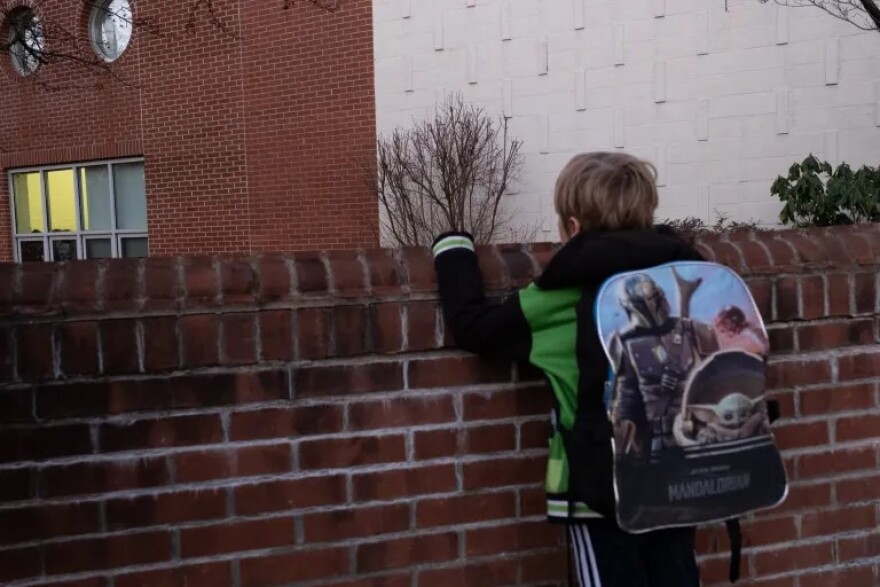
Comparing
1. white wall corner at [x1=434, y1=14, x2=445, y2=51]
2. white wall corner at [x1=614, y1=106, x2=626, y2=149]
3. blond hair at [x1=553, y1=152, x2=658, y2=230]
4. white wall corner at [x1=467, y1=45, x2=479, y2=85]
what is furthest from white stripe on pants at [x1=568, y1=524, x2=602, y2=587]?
white wall corner at [x1=434, y1=14, x2=445, y2=51]

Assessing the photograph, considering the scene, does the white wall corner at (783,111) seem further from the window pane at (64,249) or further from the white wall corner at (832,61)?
the window pane at (64,249)

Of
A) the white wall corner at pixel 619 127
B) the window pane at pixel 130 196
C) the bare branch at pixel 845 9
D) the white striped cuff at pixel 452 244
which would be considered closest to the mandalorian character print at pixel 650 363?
the white striped cuff at pixel 452 244

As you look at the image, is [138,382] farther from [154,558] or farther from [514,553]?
[514,553]

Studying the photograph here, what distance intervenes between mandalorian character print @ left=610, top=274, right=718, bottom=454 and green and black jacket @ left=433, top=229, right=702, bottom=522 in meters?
0.06

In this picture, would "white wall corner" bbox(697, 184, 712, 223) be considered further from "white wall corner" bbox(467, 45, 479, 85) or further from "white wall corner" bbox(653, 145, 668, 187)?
"white wall corner" bbox(467, 45, 479, 85)

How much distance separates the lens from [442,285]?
101 inches

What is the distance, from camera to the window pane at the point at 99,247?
1634 cm

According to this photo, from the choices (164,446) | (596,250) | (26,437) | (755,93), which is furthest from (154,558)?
(755,93)

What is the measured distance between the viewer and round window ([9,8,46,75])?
287 inches

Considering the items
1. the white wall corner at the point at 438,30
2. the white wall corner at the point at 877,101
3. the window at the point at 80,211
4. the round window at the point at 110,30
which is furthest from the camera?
the window at the point at 80,211

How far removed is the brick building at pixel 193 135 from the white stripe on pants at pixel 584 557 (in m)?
11.4

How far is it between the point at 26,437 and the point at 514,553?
1.34 meters

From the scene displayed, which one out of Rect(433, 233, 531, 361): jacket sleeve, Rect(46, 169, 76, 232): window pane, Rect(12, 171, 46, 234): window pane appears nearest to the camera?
Rect(433, 233, 531, 361): jacket sleeve

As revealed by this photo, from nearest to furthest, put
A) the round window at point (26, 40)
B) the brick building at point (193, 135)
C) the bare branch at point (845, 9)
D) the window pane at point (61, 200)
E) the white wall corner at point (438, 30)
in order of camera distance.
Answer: the round window at point (26, 40), the bare branch at point (845, 9), the white wall corner at point (438, 30), the brick building at point (193, 135), the window pane at point (61, 200)
